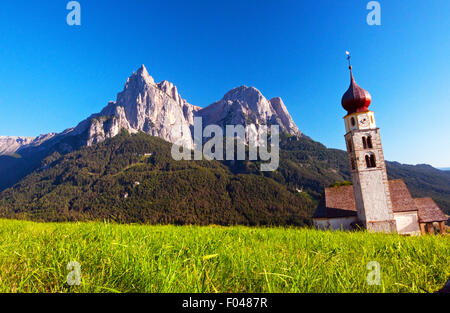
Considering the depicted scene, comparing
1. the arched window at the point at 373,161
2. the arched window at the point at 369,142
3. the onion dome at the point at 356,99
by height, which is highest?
the onion dome at the point at 356,99

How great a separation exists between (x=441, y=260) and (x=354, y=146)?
107 feet

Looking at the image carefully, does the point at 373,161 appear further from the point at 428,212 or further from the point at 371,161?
the point at 428,212

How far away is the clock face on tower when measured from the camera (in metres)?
32.3

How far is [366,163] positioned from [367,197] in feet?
16.1

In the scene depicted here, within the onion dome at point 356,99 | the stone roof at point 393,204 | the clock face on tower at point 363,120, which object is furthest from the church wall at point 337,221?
the onion dome at point 356,99

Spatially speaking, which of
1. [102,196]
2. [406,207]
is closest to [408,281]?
[406,207]

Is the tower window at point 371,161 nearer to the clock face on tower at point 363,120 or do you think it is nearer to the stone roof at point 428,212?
the clock face on tower at point 363,120

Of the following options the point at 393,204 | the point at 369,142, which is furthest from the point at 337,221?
the point at 369,142

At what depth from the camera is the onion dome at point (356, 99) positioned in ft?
109

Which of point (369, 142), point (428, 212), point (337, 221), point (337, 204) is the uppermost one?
point (369, 142)

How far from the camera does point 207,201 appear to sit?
174 metres

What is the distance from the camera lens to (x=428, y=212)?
32344 millimetres

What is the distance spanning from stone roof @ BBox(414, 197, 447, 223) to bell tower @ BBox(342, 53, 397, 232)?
7.76m
